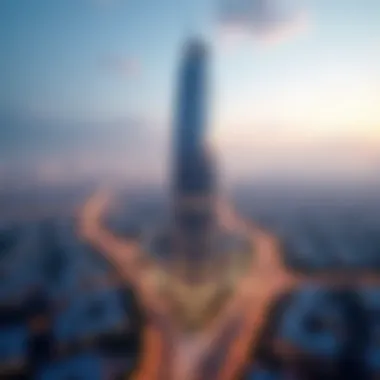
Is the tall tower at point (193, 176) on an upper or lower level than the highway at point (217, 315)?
upper

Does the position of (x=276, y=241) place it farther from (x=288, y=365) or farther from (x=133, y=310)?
(x=133, y=310)

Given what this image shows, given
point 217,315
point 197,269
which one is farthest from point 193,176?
point 217,315

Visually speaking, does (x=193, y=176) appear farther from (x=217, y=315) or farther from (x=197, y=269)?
(x=217, y=315)

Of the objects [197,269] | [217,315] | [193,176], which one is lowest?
[217,315]

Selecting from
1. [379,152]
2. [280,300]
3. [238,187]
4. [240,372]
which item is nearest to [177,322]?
[240,372]

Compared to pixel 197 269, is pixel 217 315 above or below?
below
